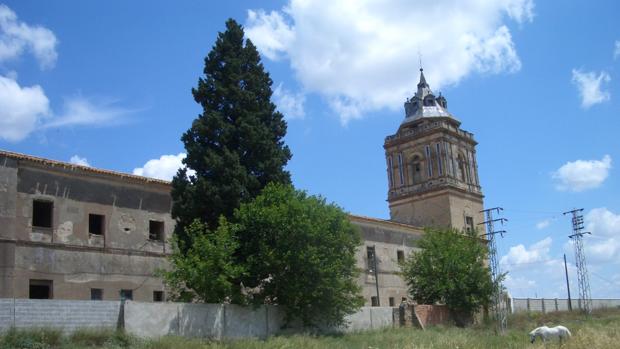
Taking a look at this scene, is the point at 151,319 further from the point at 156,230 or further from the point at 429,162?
the point at 429,162

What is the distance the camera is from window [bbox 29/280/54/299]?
24.5m

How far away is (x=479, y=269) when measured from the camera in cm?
3544

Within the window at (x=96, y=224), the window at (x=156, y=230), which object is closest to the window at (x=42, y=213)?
the window at (x=96, y=224)

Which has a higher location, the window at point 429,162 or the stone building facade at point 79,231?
the window at point 429,162

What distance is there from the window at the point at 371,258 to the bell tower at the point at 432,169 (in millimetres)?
9508

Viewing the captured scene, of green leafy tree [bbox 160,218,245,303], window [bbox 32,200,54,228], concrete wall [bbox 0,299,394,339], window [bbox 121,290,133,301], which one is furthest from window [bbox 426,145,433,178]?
window [bbox 32,200,54,228]

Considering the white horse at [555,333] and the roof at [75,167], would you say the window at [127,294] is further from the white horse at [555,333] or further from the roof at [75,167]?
the white horse at [555,333]

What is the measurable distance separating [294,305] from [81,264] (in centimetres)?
808

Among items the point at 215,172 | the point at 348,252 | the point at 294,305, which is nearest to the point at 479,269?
the point at 348,252

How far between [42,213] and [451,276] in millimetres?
19806

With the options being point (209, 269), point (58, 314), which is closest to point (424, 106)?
point (209, 269)

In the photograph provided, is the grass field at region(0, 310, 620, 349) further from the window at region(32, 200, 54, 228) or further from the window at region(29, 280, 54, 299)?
the window at region(32, 200, 54, 228)

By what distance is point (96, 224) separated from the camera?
26.9 meters

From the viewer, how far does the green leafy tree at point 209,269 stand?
73.3ft
